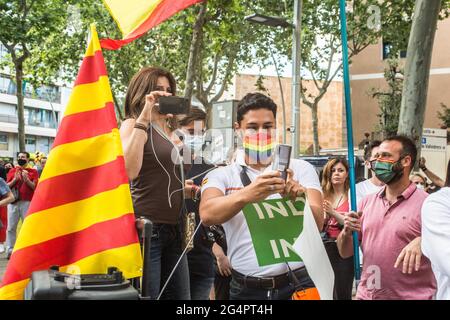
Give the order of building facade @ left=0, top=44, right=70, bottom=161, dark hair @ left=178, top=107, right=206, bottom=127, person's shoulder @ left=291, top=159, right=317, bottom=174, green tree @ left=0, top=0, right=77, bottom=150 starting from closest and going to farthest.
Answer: person's shoulder @ left=291, top=159, right=317, bottom=174
dark hair @ left=178, top=107, right=206, bottom=127
green tree @ left=0, top=0, right=77, bottom=150
building facade @ left=0, top=44, right=70, bottom=161

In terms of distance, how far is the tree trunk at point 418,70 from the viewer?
862cm

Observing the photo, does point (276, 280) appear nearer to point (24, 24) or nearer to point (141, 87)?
point (141, 87)

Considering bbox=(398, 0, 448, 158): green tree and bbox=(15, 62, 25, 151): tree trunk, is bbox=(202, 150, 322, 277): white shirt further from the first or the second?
bbox=(15, 62, 25, 151): tree trunk

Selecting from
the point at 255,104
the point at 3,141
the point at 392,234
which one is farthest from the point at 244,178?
the point at 3,141

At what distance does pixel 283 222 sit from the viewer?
3006mm

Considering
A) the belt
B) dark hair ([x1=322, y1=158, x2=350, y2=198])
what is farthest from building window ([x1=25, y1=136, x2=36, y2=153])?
the belt

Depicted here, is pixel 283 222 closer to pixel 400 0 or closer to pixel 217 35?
pixel 400 0

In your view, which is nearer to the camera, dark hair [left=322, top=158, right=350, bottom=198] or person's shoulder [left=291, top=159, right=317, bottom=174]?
person's shoulder [left=291, top=159, right=317, bottom=174]

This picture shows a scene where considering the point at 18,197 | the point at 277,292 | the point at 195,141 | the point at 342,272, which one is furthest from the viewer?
→ the point at 18,197

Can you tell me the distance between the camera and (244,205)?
290cm

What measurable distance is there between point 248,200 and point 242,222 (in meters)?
0.28

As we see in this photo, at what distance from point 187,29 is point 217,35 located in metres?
1.25

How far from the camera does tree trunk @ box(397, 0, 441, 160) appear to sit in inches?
339

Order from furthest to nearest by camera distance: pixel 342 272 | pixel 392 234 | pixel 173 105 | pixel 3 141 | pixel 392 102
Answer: pixel 3 141 → pixel 392 102 → pixel 342 272 → pixel 392 234 → pixel 173 105
